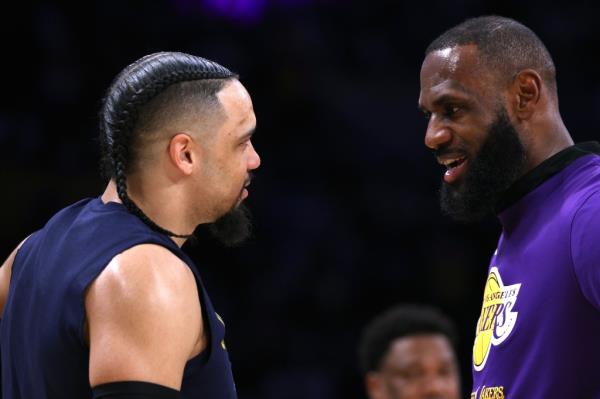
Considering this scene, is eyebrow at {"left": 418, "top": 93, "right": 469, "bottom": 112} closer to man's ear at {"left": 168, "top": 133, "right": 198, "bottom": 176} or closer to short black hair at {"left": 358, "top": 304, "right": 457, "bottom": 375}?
man's ear at {"left": 168, "top": 133, "right": 198, "bottom": 176}

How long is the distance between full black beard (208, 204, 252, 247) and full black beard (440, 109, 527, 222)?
587mm

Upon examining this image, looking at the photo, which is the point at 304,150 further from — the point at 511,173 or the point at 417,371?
the point at 511,173

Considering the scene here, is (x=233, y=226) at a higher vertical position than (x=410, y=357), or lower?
higher

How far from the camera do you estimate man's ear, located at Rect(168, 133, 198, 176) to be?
7.41 feet

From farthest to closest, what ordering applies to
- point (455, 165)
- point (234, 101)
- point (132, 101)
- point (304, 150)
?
point (304, 150) → point (455, 165) → point (234, 101) → point (132, 101)

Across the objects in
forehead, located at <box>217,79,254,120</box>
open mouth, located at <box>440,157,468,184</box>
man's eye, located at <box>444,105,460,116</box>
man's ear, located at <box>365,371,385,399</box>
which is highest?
forehead, located at <box>217,79,254,120</box>

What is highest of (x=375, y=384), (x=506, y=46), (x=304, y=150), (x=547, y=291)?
(x=506, y=46)

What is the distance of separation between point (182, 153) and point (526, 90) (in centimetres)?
93

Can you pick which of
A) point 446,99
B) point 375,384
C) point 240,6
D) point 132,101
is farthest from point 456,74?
point 240,6

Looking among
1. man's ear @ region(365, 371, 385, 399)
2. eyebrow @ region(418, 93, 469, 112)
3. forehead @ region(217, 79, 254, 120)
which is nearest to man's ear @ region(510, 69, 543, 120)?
eyebrow @ region(418, 93, 469, 112)

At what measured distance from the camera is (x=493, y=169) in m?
2.55

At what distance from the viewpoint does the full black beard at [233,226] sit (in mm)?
2564

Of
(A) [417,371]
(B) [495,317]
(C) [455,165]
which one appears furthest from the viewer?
(A) [417,371]

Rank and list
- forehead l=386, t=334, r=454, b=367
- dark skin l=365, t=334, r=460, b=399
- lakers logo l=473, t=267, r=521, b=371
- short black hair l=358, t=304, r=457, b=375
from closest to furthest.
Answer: lakers logo l=473, t=267, r=521, b=371 → dark skin l=365, t=334, r=460, b=399 → forehead l=386, t=334, r=454, b=367 → short black hair l=358, t=304, r=457, b=375
